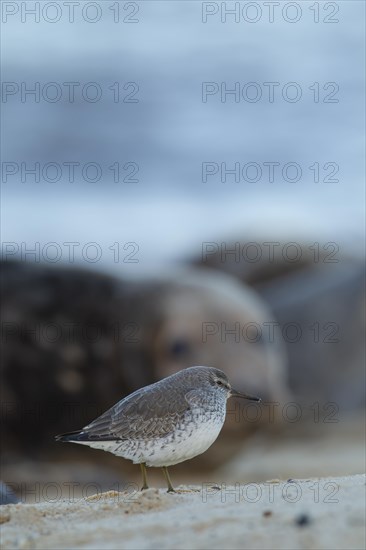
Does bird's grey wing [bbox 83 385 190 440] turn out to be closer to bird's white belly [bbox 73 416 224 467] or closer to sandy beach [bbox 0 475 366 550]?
bird's white belly [bbox 73 416 224 467]

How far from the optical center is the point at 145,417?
17.3 feet

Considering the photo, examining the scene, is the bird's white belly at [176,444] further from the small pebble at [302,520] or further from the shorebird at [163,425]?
the small pebble at [302,520]

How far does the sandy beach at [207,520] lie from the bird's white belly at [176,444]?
180mm

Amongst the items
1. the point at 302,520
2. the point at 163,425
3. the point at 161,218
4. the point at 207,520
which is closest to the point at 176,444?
the point at 163,425

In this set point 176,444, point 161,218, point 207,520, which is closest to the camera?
point 207,520

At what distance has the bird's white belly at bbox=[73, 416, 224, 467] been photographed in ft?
17.0

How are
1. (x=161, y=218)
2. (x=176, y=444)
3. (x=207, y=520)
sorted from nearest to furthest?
(x=207, y=520)
(x=176, y=444)
(x=161, y=218)

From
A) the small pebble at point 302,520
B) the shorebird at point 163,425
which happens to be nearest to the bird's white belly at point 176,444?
the shorebird at point 163,425

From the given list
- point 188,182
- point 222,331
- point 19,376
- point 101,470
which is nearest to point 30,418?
point 19,376

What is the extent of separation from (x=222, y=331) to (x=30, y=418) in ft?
6.39

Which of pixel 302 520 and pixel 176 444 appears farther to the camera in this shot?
pixel 176 444

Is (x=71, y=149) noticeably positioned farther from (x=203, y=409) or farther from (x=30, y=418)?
(x=203, y=409)

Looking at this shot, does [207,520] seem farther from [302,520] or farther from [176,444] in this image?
[176,444]

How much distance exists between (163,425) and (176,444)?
0.34 ft
